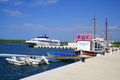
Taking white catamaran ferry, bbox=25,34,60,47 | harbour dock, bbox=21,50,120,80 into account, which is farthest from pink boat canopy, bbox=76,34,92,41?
white catamaran ferry, bbox=25,34,60,47

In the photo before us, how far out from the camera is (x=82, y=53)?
39.2 metres

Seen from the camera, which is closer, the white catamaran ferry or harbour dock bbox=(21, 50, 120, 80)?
harbour dock bbox=(21, 50, 120, 80)

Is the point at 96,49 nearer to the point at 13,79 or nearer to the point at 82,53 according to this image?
the point at 82,53

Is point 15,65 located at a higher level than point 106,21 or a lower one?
lower

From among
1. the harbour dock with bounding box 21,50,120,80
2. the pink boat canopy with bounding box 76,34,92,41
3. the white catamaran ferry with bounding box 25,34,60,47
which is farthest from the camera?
the white catamaran ferry with bounding box 25,34,60,47

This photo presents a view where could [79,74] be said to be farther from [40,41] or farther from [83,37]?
[40,41]

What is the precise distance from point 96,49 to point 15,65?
1807 cm

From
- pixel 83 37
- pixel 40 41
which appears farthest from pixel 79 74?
pixel 40 41

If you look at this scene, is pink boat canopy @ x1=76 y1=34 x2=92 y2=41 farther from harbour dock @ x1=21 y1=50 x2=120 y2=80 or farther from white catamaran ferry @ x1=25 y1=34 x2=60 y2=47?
white catamaran ferry @ x1=25 y1=34 x2=60 y2=47

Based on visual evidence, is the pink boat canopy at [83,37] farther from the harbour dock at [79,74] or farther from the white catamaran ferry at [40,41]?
the white catamaran ferry at [40,41]

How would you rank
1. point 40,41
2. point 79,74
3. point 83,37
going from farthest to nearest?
point 40,41, point 83,37, point 79,74

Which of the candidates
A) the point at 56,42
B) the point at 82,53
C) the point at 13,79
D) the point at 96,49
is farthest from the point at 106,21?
the point at 56,42

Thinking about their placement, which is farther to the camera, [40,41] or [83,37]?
[40,41]

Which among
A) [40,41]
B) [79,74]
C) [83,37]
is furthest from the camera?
[40,41]
